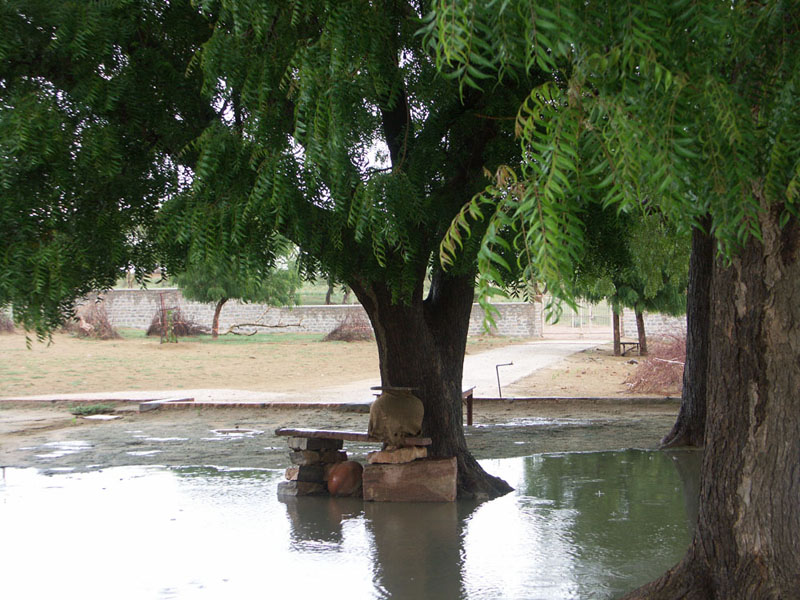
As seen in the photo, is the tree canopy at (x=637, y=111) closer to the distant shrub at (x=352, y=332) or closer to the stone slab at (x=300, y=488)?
the stone slab at (x=300, y=488)

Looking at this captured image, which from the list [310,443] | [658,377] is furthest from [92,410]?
[658,377]

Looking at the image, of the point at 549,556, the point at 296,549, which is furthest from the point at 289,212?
the point at 549,556

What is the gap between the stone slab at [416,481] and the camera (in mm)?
8898

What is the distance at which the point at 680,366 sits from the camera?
20.1 m

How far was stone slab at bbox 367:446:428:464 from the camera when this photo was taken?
881cm

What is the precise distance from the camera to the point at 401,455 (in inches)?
348

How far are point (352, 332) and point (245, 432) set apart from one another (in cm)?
2220

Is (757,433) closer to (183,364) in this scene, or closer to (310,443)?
(310,443)

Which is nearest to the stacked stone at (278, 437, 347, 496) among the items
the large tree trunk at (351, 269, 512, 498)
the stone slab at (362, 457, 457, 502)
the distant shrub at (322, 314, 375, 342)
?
the stone slab at (362, 457, 457, 502)

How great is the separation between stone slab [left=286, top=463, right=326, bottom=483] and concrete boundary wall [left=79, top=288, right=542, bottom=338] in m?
28.3

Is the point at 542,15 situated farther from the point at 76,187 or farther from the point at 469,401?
the point at 469,401

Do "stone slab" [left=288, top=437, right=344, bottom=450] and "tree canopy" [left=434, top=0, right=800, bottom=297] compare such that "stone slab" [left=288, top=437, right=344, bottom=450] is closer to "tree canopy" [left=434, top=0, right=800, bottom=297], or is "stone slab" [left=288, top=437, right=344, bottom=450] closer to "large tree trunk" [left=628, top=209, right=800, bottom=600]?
"large tree trunk" [left=628, top=209, right=800, bottom=600]

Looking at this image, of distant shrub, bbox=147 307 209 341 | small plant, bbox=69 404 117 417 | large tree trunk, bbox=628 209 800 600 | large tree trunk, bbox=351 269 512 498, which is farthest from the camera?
distant shrub, bbox=147 307 209 341

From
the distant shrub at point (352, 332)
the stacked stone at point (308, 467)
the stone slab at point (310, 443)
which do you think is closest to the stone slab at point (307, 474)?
the stacked stone at point (308, 467)
